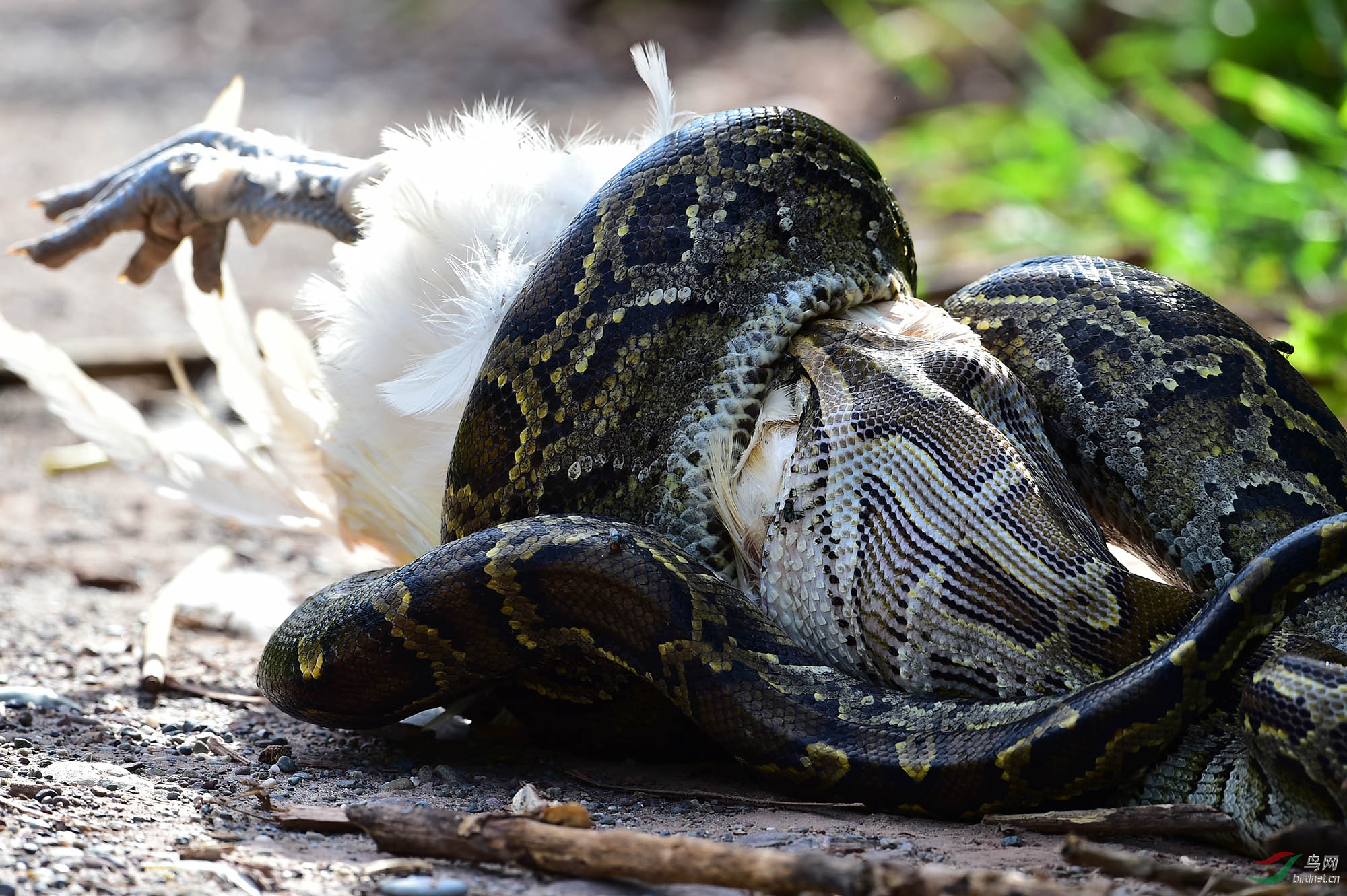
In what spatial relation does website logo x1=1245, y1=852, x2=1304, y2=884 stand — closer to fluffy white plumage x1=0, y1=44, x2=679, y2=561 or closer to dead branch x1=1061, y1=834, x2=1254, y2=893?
dead branch x1=1061, y1=834, x2=1254, y2=893

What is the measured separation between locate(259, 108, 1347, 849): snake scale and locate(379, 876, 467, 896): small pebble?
29.6 inches

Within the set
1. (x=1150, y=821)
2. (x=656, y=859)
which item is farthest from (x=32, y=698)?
(x=1150, y=821)

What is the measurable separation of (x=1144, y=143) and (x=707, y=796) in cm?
739

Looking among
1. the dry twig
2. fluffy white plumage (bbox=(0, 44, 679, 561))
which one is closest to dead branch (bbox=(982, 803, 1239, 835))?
fluffy white plumage (bbox=(0, 44, 679, 561))

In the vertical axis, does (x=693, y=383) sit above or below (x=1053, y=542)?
above

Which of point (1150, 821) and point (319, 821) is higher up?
point (1150, 821)

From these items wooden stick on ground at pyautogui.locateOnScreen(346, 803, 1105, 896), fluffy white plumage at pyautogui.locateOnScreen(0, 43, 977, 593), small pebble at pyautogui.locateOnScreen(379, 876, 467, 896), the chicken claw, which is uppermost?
the chicken claw

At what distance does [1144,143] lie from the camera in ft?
28.8

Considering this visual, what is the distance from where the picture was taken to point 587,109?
12617 millimetres

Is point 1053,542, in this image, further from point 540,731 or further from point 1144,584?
point 540,731

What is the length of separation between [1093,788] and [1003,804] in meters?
0.19

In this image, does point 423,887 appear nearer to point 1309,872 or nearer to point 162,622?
point 1309,872

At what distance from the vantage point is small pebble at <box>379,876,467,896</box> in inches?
85.7

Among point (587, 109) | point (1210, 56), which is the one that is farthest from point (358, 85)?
point (1210, 56)
